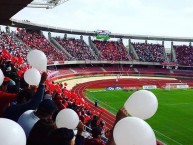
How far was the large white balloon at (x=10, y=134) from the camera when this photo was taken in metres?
2.89

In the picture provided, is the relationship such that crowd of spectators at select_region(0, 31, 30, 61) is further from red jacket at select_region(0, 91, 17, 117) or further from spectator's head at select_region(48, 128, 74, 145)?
spectator's head at select_region(48, 128, 74, 145)

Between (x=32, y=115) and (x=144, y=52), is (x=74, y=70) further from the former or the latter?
A: (x=32, y=115)

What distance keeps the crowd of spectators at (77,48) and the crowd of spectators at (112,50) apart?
105 inches

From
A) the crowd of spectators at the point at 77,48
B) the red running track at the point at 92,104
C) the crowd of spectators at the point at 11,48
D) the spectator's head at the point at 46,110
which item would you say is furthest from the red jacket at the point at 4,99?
the crowd of spectators at the point at 77,48

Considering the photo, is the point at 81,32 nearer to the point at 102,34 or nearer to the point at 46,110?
the point at 102,34

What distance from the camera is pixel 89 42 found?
66125mm

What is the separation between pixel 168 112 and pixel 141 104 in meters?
26.9

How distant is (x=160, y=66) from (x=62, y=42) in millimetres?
21310

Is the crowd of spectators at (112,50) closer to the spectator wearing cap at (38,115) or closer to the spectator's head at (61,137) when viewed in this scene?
the spectator wearing cap at (38,115)

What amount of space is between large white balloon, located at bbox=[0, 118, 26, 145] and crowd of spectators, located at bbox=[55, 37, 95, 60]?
5485 cm

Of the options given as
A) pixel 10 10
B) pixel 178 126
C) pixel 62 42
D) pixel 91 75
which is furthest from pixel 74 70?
pixel 10 10

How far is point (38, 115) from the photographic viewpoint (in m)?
4.35

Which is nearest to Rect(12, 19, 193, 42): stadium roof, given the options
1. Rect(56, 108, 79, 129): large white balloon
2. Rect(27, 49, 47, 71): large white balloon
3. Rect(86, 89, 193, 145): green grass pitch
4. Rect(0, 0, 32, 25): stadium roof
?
Rect(86, 89, 193, 145): green grass pitch

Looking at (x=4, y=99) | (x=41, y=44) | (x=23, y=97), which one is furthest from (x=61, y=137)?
(x=41, y=44)
